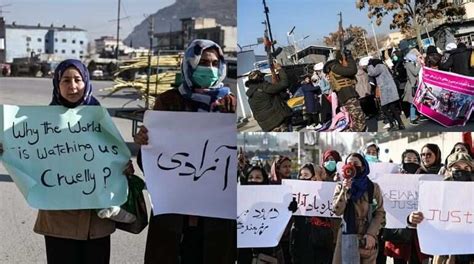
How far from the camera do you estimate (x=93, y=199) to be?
3.30m

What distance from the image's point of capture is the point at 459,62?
11.2 ft

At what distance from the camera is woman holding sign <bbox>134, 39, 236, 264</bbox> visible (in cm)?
331

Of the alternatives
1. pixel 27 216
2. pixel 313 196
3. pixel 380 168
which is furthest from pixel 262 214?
pixel 27 216

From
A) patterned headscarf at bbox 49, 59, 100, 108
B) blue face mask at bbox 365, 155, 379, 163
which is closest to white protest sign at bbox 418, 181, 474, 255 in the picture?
blue face mask at bbox 365, 155, 379, 163

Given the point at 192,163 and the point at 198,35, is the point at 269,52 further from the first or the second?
the point at 192,163

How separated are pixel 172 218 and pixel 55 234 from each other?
54cm

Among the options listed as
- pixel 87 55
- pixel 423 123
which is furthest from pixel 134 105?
pixel 423 123

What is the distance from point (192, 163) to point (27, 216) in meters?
2.26

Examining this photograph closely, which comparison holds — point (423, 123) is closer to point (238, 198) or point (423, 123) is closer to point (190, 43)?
point (238, 198)

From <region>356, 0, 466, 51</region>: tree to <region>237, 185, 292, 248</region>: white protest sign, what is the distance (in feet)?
3.06

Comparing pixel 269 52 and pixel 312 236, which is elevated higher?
pixel 269 52

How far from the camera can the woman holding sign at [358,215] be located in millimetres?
3537

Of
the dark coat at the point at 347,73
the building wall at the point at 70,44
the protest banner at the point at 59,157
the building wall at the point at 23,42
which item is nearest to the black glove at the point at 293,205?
the dark coat at the point at 347,73

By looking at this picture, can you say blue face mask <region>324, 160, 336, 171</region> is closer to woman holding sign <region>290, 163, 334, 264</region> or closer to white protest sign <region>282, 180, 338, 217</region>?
white protest sign <region>282, 180, 338, 217</region>
